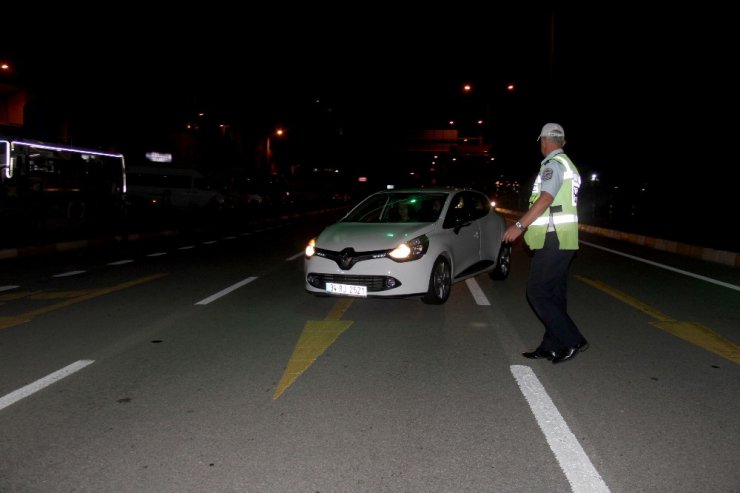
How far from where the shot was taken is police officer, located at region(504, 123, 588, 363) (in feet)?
17.1

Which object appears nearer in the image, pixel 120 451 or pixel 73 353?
pixel 120 451

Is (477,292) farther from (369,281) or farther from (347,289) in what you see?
(347,289)

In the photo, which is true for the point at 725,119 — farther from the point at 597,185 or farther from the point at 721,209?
the point at 721,209

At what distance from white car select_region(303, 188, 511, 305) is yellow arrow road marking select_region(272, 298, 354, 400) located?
0.46 meters

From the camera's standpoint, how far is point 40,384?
486 cm

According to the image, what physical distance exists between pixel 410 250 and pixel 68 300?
475 cm

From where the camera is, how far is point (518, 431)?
12.9 ft

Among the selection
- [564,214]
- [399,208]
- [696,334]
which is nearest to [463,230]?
[399,208]

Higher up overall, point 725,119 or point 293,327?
point 725,119

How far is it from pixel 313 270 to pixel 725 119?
33443 millimetres

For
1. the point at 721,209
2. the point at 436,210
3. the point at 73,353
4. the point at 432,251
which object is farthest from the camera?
the point at 721,209

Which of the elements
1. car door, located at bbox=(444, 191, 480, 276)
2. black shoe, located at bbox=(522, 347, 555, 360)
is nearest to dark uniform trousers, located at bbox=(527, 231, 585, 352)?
black shoe, located at bbox=(522, 347, 555, 360)

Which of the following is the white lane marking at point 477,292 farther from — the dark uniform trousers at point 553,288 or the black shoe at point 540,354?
the dark uniform trousers at point 553,288

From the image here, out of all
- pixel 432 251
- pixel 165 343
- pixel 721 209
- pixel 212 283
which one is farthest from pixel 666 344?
pixel 721 209
